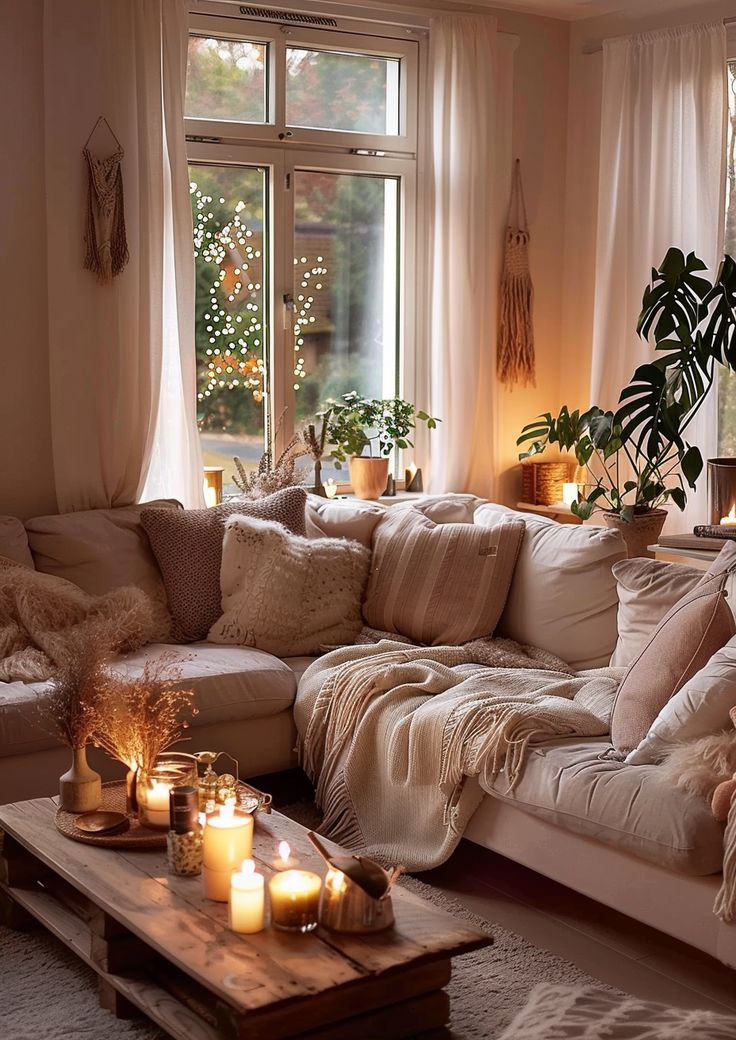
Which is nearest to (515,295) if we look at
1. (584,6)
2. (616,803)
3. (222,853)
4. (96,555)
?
(584,6)

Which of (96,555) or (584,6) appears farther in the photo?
(584,6)

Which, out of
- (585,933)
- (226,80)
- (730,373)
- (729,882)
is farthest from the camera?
(730,373)

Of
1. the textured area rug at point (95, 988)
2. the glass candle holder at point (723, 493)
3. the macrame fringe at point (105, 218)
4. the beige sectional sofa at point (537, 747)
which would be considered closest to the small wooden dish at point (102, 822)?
the textured area rug at point (95, 988)

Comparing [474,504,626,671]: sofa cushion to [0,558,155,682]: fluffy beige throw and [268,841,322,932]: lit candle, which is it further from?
[268,841,322,932]: lit candle

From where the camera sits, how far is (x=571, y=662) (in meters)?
3.72

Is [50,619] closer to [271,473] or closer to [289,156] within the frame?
[271,473]

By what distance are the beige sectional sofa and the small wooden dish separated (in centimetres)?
64

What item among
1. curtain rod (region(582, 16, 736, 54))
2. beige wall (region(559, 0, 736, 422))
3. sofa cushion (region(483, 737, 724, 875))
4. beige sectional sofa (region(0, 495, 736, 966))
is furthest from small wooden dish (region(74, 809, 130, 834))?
curtain rod (region(582, 16, 736, 54))

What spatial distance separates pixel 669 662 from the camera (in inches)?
114

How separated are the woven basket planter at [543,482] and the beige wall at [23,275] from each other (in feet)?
6.90

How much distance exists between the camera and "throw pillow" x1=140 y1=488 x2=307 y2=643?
3.94 meters

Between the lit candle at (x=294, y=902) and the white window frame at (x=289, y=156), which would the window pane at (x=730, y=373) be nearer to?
the white window frame at (x=289, y=156)

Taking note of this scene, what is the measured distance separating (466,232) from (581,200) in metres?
0.66

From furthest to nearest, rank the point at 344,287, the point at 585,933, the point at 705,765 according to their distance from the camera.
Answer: the point at 344,287 → the point at 585,933 → the point at 705,765
